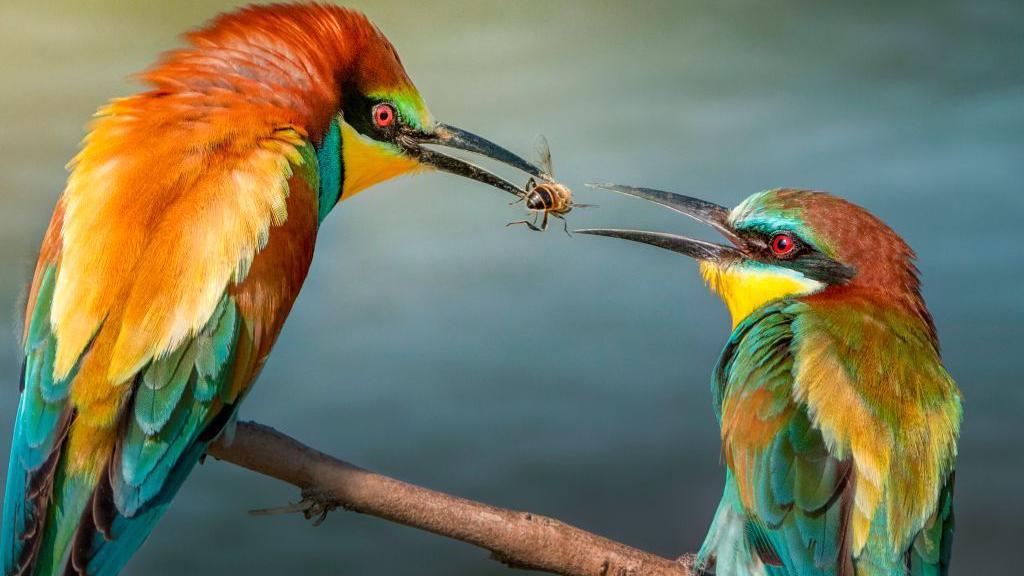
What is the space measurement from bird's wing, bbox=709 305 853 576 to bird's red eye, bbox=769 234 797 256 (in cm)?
22

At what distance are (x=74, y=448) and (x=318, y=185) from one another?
0.79 metres

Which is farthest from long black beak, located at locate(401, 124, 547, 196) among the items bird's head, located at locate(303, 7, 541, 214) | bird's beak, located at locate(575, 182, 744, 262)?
bird's beak, located at locate(575, 182, 744, 262)

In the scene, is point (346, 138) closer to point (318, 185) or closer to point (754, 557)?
point (318, 185)

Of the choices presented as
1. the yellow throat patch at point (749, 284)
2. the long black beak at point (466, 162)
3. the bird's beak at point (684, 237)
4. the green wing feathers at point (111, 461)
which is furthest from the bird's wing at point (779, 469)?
the green wing feathers at point (111, 461)

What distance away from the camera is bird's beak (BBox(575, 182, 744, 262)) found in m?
3.07

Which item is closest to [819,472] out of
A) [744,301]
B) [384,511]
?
[744,301]

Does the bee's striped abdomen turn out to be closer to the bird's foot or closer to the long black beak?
the long black beak

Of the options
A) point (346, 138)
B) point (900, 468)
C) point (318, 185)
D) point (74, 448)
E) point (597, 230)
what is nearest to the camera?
point (74, 448)

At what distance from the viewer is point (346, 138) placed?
2.85m

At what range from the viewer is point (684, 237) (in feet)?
10.3

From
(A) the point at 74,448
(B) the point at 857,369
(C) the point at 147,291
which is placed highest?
(B) the point at 857,369

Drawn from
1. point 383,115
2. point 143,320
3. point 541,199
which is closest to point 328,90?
point 383,115

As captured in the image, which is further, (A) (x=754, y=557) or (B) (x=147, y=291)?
(A) (x=754, y=557)

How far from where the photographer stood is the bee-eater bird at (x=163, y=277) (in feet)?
7.53
